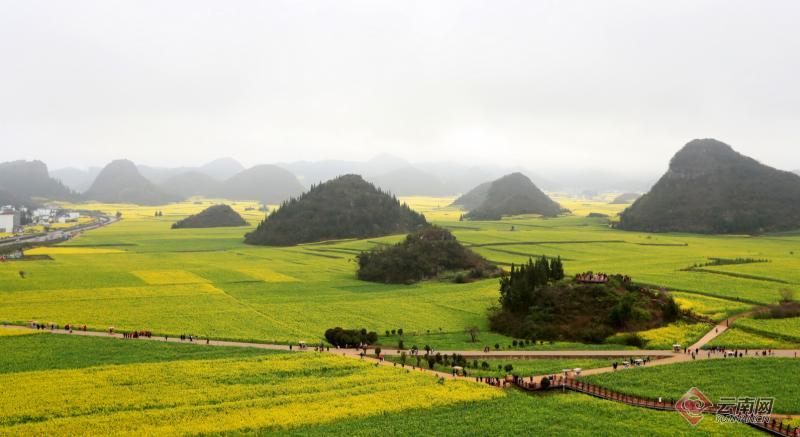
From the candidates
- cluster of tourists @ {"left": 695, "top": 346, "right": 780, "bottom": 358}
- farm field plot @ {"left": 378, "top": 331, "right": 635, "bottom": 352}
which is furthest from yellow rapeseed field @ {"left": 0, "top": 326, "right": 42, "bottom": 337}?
cluster of tourists @ {"left": 695, "top": 346, "right": 780, "bottom": 358}

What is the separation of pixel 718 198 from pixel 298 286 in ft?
447

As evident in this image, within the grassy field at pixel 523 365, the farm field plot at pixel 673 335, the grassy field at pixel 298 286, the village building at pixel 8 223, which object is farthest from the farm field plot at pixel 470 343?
the village building at pixel 8 223

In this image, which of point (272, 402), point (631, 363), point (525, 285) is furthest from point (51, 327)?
point (631, 363)

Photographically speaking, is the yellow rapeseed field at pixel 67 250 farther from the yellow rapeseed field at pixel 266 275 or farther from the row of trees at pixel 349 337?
the row of trees at pixel 349 337

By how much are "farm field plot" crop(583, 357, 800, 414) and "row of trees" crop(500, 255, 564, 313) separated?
19.4 metres

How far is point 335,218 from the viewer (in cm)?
15575

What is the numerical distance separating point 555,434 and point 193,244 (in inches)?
4741

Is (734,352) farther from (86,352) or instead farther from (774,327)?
(86,352)

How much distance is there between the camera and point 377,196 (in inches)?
6644

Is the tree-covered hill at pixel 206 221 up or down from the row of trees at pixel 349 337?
up

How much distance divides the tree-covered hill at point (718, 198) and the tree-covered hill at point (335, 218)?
69349 millimetres

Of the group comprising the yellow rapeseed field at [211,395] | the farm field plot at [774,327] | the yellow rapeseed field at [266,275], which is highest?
the farm field plot at [774,327]

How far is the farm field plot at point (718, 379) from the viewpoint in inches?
1451

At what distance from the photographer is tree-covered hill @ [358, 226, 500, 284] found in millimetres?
89938
